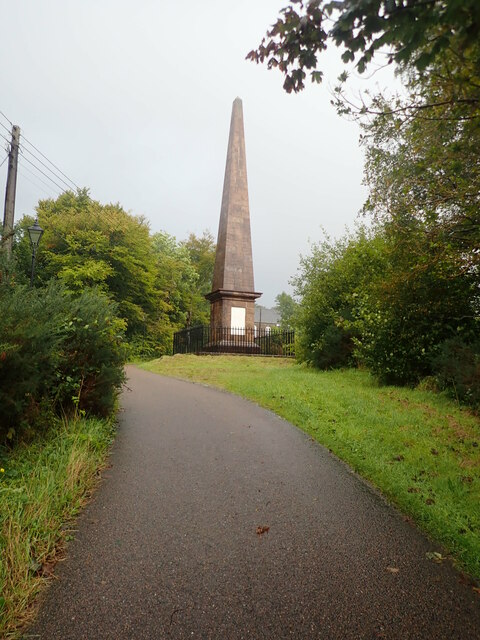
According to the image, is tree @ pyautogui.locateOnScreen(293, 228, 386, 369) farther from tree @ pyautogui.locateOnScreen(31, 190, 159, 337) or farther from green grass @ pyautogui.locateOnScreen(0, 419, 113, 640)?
tree @ pyautogui.locateOnScreen(31, 190, 159, 337)

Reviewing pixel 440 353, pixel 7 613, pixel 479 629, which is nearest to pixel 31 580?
pixel 7 613

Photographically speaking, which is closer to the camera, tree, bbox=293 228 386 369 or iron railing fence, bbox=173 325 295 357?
tree, bbox=293 228 386 369

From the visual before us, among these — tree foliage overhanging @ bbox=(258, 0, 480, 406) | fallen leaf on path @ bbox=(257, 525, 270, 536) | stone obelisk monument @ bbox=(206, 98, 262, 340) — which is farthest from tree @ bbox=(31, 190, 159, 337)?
fallen leaf on path @ bbox=(257, 525, 270, 536)

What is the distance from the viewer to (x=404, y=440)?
5.14 meters

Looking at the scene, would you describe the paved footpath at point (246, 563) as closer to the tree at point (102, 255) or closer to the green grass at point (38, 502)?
the green grass at point (38, 502)

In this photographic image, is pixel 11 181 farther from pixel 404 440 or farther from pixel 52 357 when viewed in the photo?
pixel 404 440

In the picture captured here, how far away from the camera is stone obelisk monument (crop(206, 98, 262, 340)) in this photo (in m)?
21.2

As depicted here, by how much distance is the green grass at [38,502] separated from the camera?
2.19m

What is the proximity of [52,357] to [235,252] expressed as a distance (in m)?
17.7

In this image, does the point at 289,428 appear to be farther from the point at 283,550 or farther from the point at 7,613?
the point at 7,613

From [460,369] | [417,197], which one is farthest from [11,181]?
[460,369]

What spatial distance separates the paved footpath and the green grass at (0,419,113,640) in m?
0.13

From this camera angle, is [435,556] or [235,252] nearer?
[435,556]

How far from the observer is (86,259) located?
76.5 feet
